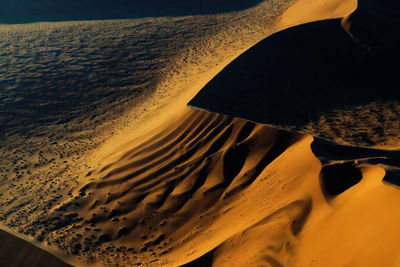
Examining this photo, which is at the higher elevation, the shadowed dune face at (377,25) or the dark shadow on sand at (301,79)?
the shadowed dune face at (377,25)

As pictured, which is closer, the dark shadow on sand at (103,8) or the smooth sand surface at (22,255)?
the smooth sand surface at (22,255)

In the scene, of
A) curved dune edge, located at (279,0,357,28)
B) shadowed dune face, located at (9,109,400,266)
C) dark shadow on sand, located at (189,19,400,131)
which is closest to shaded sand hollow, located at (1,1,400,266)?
shadowed dune face, located at (9,109,400,266)

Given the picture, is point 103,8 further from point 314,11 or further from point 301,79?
point 301,79

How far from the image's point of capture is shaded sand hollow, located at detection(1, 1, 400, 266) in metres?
5.08

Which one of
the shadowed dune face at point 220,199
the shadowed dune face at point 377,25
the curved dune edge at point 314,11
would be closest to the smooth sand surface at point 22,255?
the shadowed dune face at point 220,199

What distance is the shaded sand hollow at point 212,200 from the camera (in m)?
Result: 5.08

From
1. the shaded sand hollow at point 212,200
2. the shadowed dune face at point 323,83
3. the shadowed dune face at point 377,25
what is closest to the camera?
the shaded sand hollow at point 212,200

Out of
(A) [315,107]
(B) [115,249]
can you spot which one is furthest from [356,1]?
(B) [115,249]

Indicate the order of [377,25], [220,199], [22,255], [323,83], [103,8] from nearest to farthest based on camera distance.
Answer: [22,255], [220,199], [323,83], [377,25], [103,8]

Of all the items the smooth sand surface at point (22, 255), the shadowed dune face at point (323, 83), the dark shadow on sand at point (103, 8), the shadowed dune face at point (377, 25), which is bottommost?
the smooth sand surface at point (22, 255)

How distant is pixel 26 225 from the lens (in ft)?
25.5

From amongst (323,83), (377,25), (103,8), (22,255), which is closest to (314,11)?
(377,25)

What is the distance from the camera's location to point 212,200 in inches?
291

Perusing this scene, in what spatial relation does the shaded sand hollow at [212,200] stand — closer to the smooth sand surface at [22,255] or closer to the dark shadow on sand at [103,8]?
the smooth sand surface at [22,255]
